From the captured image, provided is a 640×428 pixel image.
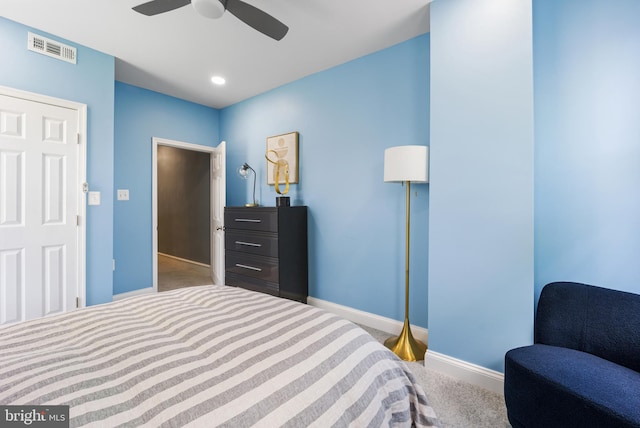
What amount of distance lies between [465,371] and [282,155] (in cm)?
273

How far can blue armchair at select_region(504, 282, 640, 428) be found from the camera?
1.08 metres

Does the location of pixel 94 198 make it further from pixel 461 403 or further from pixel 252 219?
pixel 461 403

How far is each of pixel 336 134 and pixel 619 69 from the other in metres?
2.06

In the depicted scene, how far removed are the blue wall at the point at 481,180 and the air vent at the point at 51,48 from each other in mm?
3029

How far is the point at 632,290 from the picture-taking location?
63.9 inches

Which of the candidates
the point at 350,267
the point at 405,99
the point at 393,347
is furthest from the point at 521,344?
the point at 405,99

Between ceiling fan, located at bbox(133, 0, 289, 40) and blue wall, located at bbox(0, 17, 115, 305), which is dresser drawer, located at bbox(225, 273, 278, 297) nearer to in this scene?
blue wall, located at bbox(0, 17, 115, 305)

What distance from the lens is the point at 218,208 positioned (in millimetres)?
3795

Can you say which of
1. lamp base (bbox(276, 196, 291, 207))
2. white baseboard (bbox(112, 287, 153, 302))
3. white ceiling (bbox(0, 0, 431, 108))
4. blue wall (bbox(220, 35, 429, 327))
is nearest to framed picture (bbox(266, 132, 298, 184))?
blue wall (bbox(220, 35, 429, 327))

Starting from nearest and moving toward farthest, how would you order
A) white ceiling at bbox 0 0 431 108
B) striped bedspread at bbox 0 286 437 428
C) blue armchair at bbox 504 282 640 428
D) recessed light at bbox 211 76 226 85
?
striped bedspread at bbox 0 286 437 428
blue armchair at bbox 504 282 640 428
white ceiling at bbox 0 0 431 108
recessed light at bbox 211 76 226 85

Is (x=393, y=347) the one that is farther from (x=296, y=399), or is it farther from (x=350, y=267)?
(x=296, y=399)

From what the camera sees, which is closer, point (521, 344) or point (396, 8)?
point (521, 344)

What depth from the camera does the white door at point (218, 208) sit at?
3633mm

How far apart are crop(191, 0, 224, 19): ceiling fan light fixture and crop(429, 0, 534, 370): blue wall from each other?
1433mm
